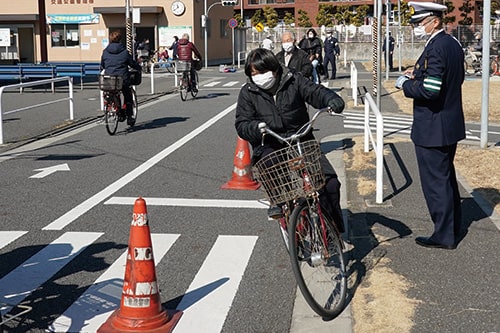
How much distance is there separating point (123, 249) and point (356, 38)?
178 feet

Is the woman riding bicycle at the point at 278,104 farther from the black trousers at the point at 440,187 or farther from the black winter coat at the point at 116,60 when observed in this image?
the black winter coat at the point at 116,60

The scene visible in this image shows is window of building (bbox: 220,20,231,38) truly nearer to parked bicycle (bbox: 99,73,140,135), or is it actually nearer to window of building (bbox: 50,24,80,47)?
window of building (bbox: 50,24,80,47)

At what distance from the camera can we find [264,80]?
5.48m

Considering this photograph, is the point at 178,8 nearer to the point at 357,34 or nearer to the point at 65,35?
the point at 65,35

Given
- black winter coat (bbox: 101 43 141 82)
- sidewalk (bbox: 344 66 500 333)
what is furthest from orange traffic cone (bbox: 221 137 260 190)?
black winter coat (bbox: 101 43 141 82)

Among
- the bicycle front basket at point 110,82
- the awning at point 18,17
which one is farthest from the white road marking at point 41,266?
the awning at point 18,17

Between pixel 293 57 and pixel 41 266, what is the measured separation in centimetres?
828

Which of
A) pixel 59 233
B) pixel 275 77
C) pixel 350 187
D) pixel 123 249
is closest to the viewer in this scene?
pixel 275 77

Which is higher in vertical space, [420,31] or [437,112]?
[420,31]

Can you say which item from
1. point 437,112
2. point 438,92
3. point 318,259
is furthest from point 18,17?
point 318,259

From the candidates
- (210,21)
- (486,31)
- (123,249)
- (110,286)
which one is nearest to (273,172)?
(110,286)

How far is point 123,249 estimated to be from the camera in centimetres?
674

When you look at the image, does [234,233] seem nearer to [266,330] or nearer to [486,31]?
[266,330]

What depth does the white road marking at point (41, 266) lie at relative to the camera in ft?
18.1
